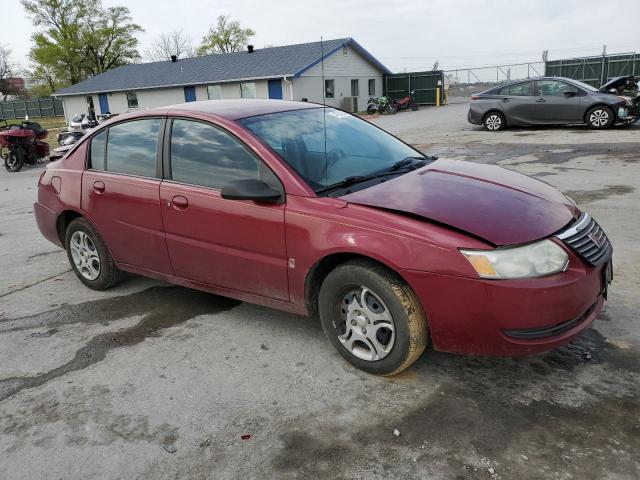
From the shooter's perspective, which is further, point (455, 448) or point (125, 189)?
point (125, 189)

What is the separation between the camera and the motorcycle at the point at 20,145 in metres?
15.5

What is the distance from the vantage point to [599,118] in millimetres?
14664

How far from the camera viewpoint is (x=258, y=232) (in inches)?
136

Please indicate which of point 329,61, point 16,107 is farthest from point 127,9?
point 329,61

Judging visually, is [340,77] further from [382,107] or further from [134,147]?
[134,147]

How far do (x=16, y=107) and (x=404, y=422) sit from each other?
205ft

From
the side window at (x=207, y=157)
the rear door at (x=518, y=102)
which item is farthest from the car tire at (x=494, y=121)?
the side window at (x=207, y=157)

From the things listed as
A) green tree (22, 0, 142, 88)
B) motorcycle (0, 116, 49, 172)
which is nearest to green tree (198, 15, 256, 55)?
green tree (22, 0, 142, 88)

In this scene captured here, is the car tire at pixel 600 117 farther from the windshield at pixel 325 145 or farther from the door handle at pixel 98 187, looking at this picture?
the door handle at pixel 98 187

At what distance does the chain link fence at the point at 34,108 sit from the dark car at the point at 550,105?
48392 mm

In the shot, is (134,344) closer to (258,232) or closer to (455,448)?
(258,232)

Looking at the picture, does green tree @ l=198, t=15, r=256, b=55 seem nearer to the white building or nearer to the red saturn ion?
the white building

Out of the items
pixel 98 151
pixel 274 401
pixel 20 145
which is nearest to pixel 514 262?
pixel 274 401

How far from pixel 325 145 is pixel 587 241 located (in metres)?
1.76
